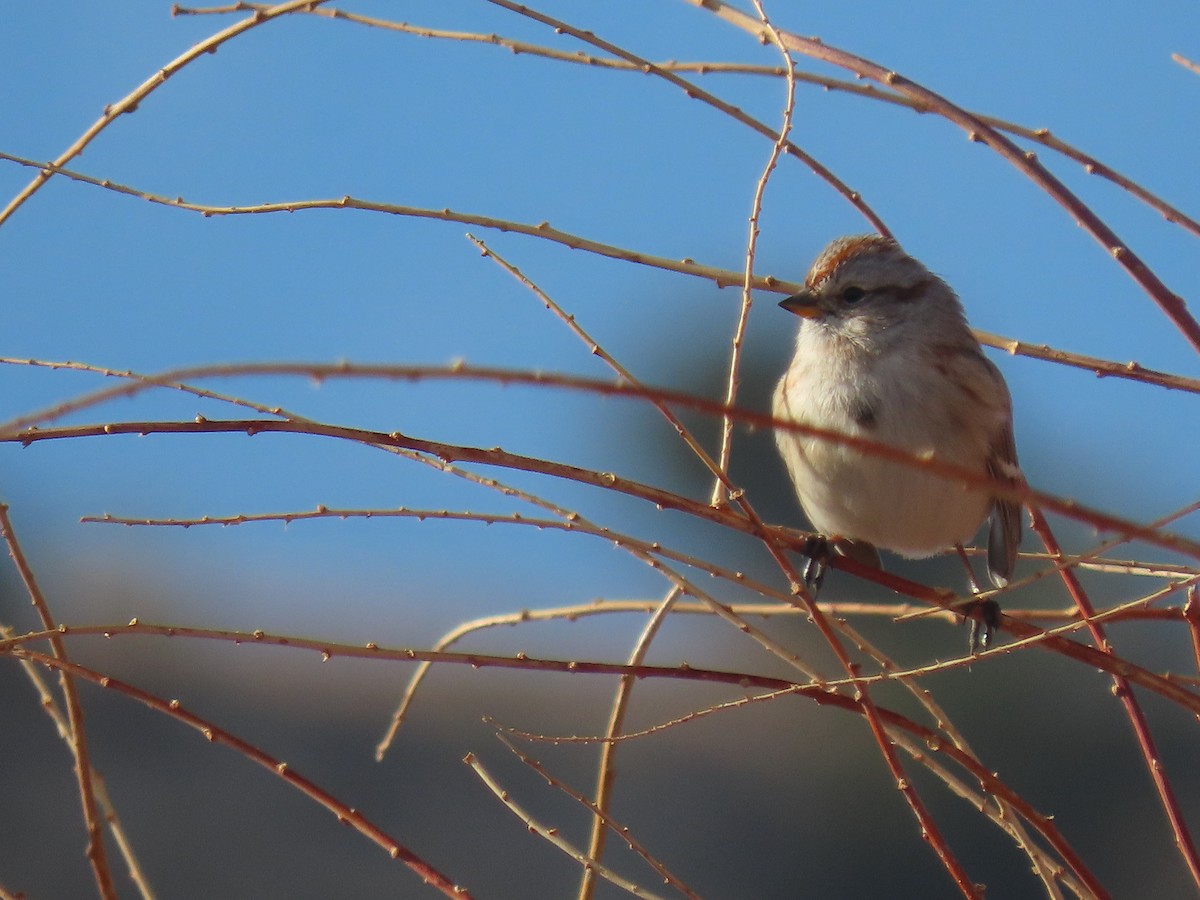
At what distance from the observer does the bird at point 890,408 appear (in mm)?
3389

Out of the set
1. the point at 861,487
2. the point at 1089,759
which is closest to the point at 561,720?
the point at 1089,759

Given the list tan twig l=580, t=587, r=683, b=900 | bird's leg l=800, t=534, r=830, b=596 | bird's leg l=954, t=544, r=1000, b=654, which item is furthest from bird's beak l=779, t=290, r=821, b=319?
tan twig l=580, t=587, r=683, b=900

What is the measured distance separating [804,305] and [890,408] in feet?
1.36

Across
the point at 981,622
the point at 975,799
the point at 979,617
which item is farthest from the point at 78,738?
the point at 981,622

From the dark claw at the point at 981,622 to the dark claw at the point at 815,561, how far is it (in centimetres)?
36

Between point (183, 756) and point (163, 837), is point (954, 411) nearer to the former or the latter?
point (163, 837)

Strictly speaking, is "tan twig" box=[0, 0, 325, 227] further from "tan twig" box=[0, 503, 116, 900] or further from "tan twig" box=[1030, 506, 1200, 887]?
"tan twig" box=[1030, 506, 1200, 887]

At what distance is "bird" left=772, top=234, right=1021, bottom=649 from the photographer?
11.1ft

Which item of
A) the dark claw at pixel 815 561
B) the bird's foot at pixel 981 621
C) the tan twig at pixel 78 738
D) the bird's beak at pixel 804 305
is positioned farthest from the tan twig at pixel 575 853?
the bird's beak at pixel 804 305

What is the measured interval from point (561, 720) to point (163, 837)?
4.41 meters

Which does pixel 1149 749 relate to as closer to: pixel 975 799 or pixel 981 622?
pixel 975 799

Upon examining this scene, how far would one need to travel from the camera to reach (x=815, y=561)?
11.8 feet

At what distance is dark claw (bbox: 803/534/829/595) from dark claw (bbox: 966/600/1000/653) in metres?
0.36

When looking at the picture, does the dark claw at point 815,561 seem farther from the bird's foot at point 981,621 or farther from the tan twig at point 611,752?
the tan twig at point 611,752
